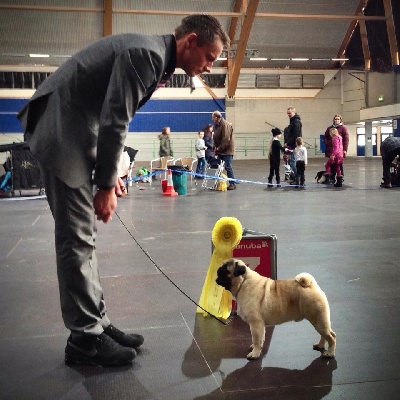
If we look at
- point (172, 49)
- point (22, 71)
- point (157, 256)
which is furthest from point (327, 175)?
point (22, 71)

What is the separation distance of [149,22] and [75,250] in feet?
81.8

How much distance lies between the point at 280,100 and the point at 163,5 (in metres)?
10.4

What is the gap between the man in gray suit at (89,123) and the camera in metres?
2.07

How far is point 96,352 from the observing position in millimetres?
2441

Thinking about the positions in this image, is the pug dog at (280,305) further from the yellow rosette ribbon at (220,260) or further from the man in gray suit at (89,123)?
the man in gray suit at (89,123)

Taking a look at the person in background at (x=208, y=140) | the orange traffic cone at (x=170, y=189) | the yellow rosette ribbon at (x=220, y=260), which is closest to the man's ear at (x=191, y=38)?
the yellow rosette ribbon at (x=220, y=260)

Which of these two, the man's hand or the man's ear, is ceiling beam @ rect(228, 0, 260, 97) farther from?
the man's hand

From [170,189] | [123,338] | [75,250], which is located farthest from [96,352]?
[170,189]

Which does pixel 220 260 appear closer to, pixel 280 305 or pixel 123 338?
pixel 280 305

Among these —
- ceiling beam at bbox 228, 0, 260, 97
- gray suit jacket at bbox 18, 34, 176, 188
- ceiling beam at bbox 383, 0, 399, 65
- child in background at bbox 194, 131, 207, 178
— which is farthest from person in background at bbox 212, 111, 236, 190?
ceiling beam at bbox 383, 0, 399, 65

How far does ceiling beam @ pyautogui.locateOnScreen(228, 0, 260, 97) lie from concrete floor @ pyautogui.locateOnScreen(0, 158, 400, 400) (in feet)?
61.8

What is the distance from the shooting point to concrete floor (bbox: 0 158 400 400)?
2.22 meters

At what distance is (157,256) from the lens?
16.3ft

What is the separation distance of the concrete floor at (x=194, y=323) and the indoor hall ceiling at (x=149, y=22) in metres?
19.8
